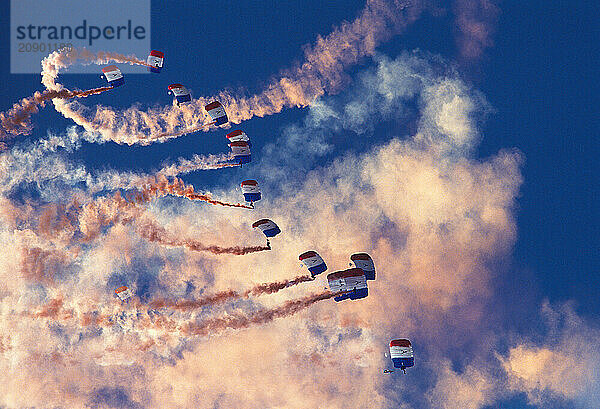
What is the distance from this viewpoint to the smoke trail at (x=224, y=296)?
36.7 meters

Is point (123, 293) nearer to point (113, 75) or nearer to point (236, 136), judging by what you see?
point (236, 136)

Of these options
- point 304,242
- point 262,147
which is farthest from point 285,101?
point 304,242

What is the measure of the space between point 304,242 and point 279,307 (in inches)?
132

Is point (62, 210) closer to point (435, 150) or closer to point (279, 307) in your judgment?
point (279, 307)

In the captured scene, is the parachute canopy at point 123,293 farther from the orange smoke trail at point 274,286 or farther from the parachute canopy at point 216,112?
the parachute canopy at point 216,112

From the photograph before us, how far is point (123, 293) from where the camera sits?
3691 centimetres

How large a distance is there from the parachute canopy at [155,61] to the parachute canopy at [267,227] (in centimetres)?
843

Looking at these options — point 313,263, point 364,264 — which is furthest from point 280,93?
point 364,264

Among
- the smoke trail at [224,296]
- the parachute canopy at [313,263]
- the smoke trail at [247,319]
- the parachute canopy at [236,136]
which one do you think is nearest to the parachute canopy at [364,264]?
the parachute canopy at [313,263]

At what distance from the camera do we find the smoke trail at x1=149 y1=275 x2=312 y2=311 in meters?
36.7

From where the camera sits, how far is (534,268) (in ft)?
123

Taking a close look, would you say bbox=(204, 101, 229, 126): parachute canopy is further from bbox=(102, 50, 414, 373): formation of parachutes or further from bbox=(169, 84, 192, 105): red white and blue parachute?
bbox=(169, 84, 192, 105): red white and blue parachute

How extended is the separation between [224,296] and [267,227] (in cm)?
459

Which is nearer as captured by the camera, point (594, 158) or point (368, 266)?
point (368, 266)
